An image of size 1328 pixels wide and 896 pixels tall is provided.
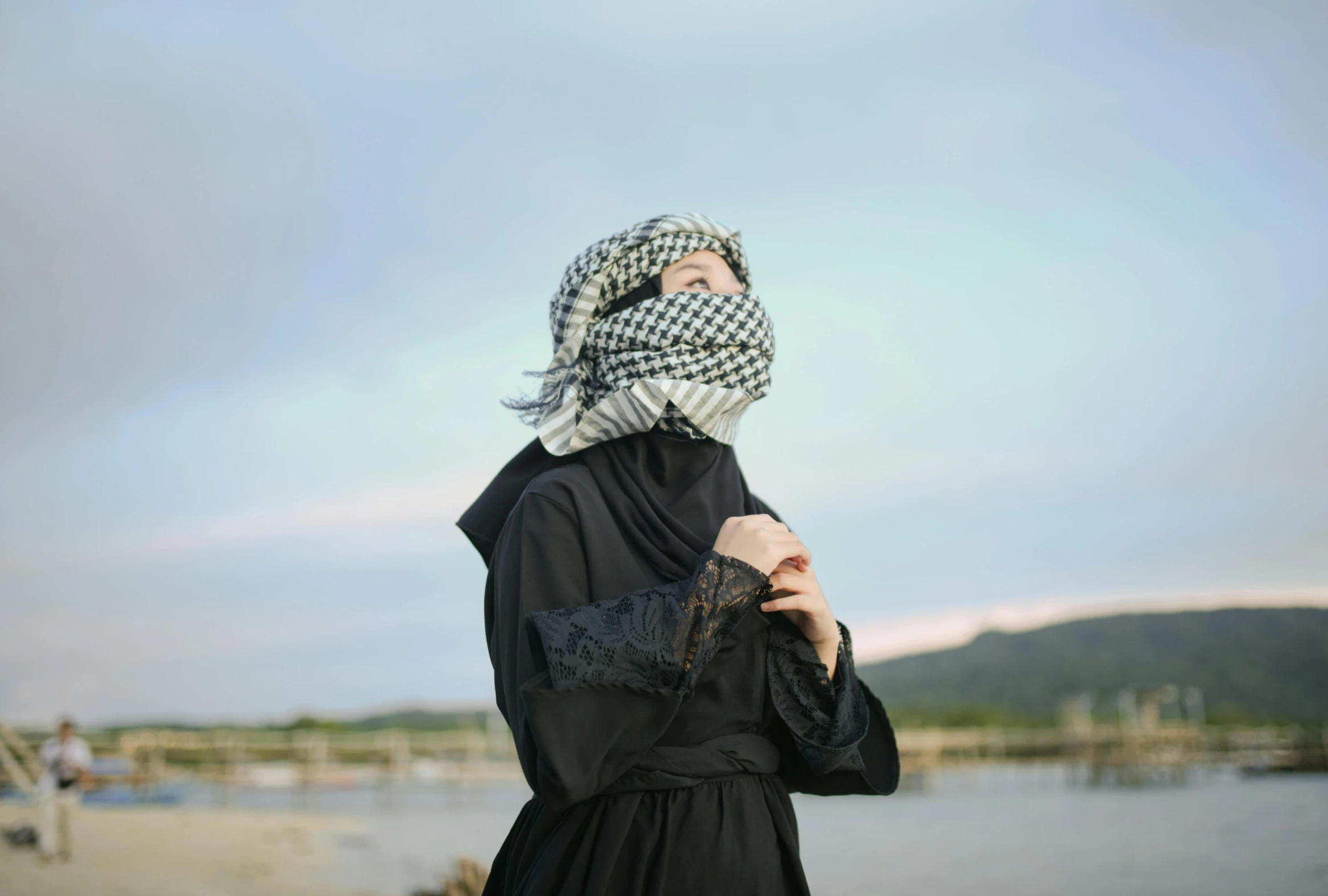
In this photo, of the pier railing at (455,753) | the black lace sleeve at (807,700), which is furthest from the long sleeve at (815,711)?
the pier railing at (455,753)

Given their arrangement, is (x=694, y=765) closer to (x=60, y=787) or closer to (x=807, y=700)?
(x=807, y=700)

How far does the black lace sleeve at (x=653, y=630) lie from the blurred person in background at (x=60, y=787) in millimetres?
11115

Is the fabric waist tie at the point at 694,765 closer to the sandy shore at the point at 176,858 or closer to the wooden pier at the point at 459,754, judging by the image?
the sandy shore at the point at 176,858

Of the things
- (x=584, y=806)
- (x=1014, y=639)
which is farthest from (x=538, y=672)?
(x=1014, y=639)

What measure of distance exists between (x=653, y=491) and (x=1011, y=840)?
81.8 feet

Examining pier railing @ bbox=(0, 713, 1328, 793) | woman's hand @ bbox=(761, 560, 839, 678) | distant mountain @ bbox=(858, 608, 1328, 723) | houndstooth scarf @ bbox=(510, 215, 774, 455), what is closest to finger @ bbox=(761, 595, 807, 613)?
woman's hand @ bbox=(761, 560, 839, 678)

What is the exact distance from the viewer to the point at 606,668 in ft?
3.76

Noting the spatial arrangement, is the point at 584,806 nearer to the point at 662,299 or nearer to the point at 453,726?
the point at 662,299

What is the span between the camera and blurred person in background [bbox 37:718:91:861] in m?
10.6

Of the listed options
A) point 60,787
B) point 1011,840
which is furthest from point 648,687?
point 1011,840

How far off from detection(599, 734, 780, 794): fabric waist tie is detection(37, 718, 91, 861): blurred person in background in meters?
11.0

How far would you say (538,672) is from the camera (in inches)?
47.0

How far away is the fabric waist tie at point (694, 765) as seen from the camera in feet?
4.18

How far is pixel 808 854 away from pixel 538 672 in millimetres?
22799
